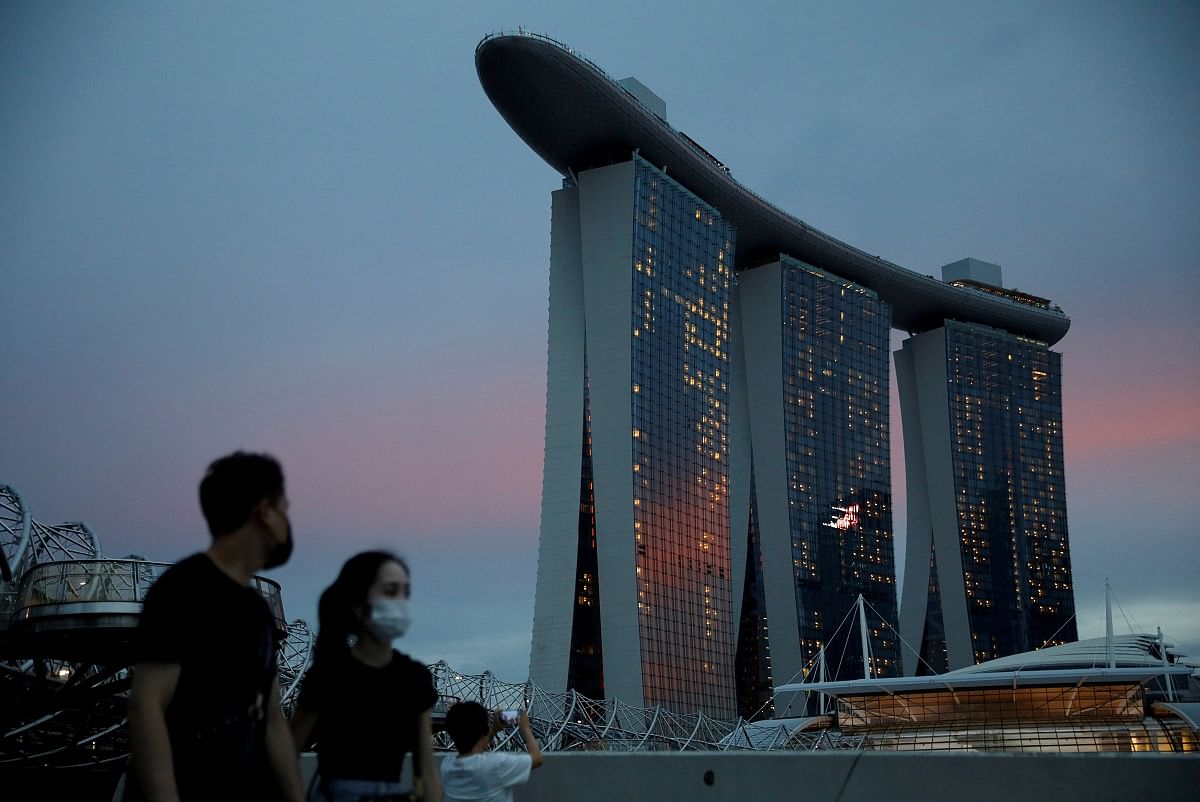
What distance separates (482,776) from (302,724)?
1.88 metres

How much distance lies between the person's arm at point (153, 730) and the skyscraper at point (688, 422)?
70.7m

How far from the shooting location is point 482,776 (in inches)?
234

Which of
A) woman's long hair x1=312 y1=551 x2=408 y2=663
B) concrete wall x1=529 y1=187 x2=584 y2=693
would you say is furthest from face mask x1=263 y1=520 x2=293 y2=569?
concrete wall x1=529 y1=187 x2=584 y2=693

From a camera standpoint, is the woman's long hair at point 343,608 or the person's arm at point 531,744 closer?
the woman's long hair at point 343,608

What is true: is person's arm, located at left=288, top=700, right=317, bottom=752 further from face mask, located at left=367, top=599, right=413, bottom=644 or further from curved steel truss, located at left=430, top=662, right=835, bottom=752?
curved steel truss, located at left=430, top=662, right=835, bottom=752

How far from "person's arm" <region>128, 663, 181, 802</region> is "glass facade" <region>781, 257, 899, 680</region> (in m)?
95.3

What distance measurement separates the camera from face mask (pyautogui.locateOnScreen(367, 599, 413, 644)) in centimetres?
431

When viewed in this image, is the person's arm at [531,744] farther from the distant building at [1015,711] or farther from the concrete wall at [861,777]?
the distant building at [1015,711]

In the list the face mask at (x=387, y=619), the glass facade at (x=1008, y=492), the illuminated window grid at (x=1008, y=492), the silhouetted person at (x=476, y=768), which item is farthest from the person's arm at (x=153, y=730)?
the illuminated window grid at (x=1008, y=492)

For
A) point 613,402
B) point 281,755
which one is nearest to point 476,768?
point 281,755

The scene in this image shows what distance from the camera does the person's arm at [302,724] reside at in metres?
4.30

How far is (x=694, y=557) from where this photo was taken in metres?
82.6

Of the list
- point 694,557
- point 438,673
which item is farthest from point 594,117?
point 438,673

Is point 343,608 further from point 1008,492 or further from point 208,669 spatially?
point 1008,492
